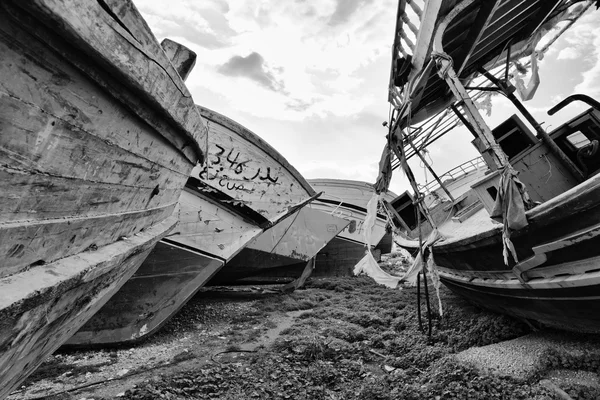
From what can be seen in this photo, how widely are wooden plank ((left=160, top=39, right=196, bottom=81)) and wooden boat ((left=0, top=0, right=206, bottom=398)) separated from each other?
121cm

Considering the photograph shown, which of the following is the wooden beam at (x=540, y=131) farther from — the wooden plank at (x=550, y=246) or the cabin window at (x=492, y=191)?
the wooden plank at (x=550, y=246)

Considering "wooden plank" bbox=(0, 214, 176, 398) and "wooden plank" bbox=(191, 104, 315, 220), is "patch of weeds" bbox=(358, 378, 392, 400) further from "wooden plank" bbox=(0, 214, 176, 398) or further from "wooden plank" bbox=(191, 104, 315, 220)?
"wooden plank" bbox=(191, 104, 315, 220)

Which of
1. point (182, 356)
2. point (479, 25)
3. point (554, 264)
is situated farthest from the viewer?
point (182, 356)

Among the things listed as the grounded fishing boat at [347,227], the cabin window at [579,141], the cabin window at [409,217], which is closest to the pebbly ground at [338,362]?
the cabin window at [409,217]

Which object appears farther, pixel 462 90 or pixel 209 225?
pixel 209 225

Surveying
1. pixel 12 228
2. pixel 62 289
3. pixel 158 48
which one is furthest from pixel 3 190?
pixel 158 48

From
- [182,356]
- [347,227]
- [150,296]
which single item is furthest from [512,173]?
[347,227]

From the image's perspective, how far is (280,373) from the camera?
3.80 m

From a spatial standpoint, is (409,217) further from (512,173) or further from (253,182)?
(512,173)

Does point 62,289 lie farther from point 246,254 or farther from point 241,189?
point 246,254

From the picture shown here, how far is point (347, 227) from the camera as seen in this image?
48.5 feet

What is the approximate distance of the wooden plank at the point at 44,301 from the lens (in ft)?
4.15

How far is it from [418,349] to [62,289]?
4218mm

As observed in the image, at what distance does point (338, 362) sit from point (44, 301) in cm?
355
